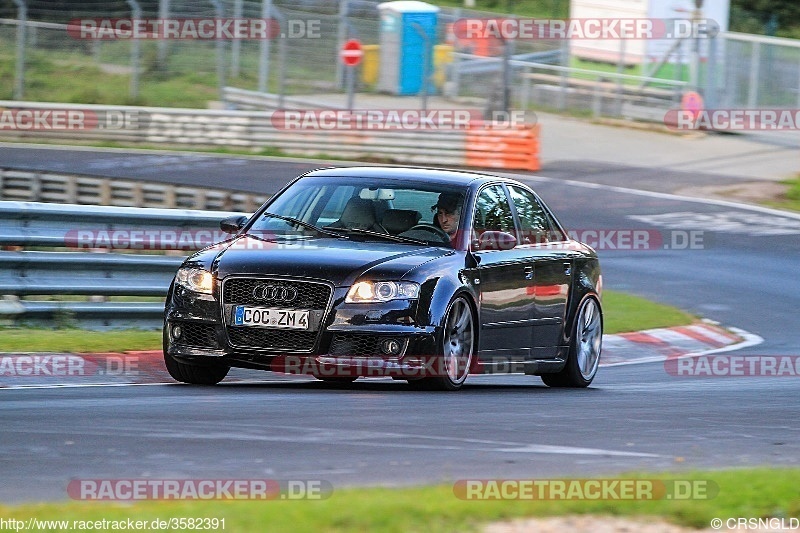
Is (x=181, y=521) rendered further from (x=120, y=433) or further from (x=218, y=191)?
(x=218, y=191)

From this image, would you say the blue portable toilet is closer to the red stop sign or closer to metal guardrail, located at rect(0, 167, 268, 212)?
the red stop sign

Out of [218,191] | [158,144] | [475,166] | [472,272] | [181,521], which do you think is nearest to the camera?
[181,521]

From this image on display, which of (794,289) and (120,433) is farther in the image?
(794,289)

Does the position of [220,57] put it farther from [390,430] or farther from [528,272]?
[390,430]

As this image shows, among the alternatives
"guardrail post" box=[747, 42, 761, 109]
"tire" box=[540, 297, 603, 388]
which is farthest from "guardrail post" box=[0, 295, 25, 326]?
"guardrail post" box=[747, 42, 761, 109]

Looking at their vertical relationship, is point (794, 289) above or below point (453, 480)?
below

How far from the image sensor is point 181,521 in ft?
16.1

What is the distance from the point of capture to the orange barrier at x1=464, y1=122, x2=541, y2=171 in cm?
2973

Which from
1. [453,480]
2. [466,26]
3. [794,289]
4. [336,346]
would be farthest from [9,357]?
[466,26]

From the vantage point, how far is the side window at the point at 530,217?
35.7ft

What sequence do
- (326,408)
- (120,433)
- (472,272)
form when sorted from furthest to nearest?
(472,272) < (326,408) < (120,433)

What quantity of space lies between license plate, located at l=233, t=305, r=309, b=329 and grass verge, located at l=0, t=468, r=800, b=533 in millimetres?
3334

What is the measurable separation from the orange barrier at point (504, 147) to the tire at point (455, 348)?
20198 millimetres

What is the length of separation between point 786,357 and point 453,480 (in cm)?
860
